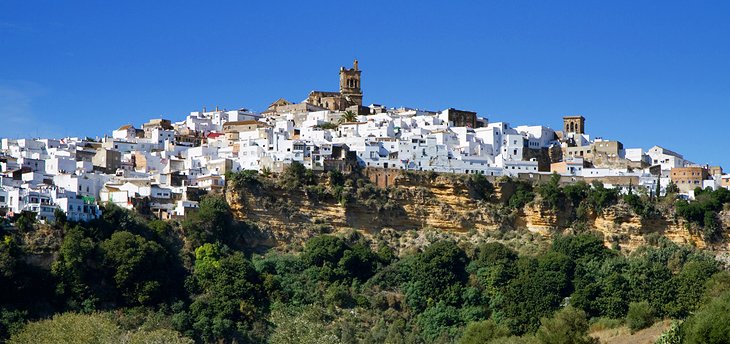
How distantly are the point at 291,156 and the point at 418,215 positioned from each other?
6.66 m

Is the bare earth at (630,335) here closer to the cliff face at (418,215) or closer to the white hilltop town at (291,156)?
the cliff face at (418,215)

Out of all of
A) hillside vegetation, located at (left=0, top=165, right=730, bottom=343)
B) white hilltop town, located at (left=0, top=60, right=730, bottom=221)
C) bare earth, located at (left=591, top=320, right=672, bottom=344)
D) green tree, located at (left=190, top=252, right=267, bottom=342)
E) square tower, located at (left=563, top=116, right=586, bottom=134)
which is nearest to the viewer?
bare earth, located at (left=591, top=320, right=672, bottom=344)

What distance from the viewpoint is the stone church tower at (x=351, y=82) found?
89.8 meters

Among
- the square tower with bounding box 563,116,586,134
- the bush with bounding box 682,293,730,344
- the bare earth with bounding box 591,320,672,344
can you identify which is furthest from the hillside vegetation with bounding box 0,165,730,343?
the square tower with bounding box 563,116,586,134

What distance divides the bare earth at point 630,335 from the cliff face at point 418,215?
32.4 ft

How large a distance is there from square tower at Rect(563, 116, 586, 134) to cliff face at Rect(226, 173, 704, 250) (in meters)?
13.5

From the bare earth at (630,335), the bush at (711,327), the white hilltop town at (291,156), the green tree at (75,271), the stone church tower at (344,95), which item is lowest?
the bare earth at (630,335)

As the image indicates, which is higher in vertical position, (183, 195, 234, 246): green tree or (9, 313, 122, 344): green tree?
(183, 195, 234, 246): green tree

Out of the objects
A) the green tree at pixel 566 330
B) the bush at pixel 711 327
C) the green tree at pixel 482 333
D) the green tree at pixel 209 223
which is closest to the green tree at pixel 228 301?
the green tree at pixel 209 223

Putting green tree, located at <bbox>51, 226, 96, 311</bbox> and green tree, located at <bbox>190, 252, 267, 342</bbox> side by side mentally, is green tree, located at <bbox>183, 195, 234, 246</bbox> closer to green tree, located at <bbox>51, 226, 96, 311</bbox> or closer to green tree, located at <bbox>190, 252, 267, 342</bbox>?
green tree, located at <bbox>190, 252, 267, 342</bbox>

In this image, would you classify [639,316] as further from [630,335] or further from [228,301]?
[228,301]

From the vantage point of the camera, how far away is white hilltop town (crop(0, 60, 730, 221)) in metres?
64.8

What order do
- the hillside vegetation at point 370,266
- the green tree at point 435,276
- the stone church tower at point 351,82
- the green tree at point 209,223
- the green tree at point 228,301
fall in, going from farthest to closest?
the stone church tower at point 351,82, the green tree at point 209,223, the green tree at point 435,276, the green tree at point 228,301, the hillside vegetation at point 370,266

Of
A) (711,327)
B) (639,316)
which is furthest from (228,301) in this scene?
(711,327)
